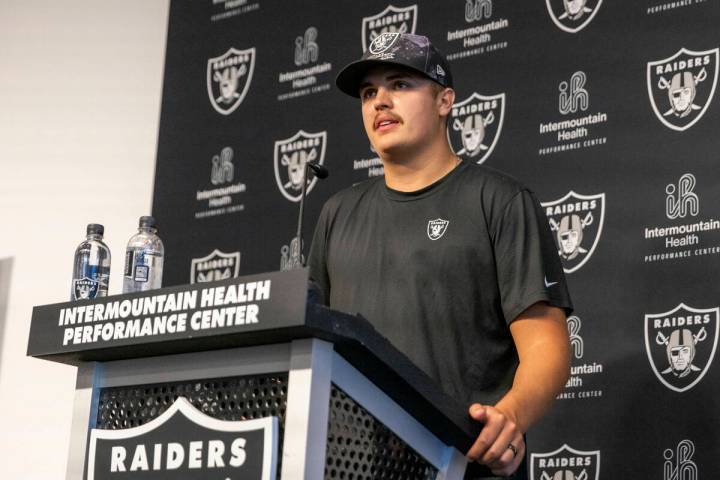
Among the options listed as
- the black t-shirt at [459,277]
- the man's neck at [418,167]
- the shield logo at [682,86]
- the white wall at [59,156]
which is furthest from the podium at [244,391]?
the white wall at [59,156]

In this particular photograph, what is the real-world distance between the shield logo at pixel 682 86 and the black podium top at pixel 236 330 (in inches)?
64.2

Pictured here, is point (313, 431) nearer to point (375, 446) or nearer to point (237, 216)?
point (375, 446)

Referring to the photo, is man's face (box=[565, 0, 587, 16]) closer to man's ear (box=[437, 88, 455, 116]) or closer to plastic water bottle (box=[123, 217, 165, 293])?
man's ear (box=[437, 88, 455, 116])

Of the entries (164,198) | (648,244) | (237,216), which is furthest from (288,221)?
(648,244)

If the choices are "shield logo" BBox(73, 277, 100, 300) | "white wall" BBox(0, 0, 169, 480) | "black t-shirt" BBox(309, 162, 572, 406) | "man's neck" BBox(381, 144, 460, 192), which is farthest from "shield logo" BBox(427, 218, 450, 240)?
"white wall" BBox(0, 0, 169, 480)

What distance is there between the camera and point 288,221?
3.69m

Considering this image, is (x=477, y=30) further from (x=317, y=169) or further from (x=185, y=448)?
(x=185, y=448)

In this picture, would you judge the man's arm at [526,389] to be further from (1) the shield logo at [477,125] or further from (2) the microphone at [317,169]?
(1) the shield logo at [477,125]

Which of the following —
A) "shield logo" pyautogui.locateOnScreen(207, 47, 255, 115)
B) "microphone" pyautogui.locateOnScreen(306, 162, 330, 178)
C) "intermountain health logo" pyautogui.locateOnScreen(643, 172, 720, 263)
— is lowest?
"microphone" pyautogui.locateOnScreen(306, 162, 330, 178)

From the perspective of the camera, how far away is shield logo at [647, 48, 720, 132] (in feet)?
9.51

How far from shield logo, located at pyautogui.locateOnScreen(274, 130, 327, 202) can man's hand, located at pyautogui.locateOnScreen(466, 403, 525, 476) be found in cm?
214

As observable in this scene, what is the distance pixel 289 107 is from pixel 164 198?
0.59m

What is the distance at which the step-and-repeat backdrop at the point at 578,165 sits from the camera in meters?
2.78

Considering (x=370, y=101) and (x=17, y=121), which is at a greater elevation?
(x=17, y=121)
